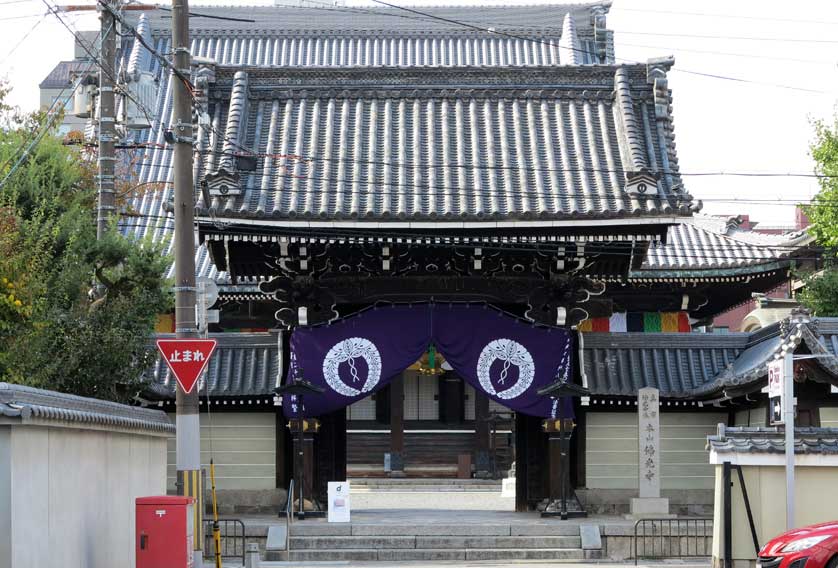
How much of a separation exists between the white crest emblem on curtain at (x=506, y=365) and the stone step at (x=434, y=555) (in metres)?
3.28

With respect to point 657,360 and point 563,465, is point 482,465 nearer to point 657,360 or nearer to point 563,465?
point 657,360

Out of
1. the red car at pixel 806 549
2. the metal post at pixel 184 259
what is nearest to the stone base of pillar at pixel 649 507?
the red car at pixel 806 549

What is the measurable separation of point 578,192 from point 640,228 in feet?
4.68

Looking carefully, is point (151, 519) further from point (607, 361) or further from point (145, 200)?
point (145, 200)

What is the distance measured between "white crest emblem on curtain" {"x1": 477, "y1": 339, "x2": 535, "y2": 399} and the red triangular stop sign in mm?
9187

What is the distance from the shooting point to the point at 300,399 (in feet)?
79.3

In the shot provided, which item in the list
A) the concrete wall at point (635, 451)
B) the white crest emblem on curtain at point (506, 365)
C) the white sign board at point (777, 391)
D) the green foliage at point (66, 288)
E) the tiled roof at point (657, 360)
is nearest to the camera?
the white sign board at point (777, 391)

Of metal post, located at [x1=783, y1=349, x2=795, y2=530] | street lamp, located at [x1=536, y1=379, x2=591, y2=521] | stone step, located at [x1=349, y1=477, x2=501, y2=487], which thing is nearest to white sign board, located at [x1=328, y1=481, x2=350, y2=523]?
street lamp, located at [x1=536, y1=379, x2=591, y2=521]

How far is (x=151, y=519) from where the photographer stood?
1593 cm

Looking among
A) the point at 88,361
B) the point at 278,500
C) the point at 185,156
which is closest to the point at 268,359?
the point at 278,500

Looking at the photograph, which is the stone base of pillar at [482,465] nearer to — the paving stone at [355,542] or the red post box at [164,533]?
the paving stone at [355,542]

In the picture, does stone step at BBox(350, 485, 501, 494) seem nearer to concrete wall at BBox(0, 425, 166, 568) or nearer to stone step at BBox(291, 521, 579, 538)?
stone step at BBox(291, 521, 579, 538)

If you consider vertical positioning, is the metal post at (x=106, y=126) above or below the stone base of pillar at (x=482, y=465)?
above

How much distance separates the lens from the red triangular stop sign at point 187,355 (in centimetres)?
1625
